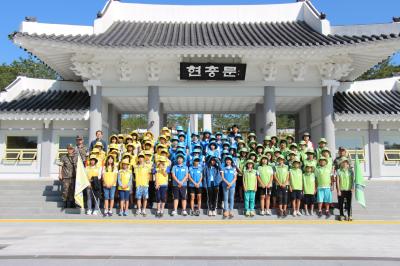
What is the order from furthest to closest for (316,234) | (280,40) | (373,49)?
1. (280,40)
2. (373,49)
3. (316,234)

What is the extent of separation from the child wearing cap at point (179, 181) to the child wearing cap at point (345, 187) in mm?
3736

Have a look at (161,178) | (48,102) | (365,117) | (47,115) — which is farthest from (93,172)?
(365,117)

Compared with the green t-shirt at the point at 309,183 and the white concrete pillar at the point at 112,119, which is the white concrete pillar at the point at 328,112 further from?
the white concrete pillar at the point at 112,119

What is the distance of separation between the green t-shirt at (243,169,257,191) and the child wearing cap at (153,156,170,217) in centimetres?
194

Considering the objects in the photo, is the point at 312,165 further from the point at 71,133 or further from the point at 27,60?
the point at 27,60

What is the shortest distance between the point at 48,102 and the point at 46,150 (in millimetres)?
1739

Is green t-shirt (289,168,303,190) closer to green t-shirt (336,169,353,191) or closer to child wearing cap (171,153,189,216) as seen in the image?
green t-shirt (336,169,353,191)

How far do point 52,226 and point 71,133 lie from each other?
6181 millimetres

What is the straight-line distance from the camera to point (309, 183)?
30.1 ft

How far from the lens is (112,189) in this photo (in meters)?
8.91

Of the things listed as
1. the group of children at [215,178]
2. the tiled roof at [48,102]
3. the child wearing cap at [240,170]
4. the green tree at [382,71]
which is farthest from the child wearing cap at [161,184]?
the green tree at [382,71]

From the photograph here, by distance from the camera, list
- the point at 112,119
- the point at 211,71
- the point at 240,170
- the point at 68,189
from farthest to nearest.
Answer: the point at 112,119, the point at 211,71, the point at 240,170, the point at 68,189

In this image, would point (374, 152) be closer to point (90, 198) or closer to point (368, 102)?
point (368, 102)

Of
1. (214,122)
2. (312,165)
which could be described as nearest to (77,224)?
(312,165)
